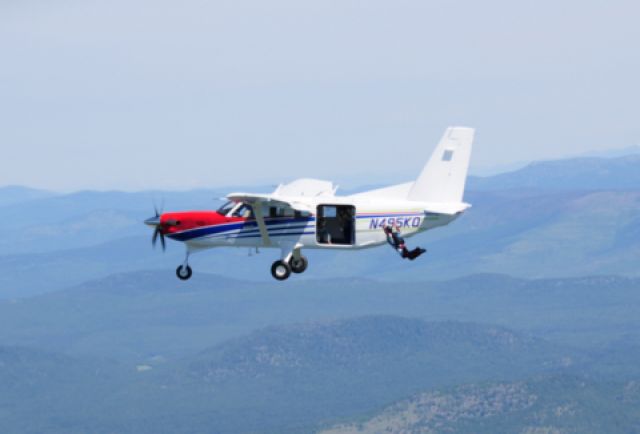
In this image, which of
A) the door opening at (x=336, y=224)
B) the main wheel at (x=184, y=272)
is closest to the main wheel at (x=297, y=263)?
the door opening at (x=336, y=224)

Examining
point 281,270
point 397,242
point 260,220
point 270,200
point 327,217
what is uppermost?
point 270,200

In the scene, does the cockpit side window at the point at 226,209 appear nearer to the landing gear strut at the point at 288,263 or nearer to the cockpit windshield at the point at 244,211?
the cockpit windshield at the point at 244,211

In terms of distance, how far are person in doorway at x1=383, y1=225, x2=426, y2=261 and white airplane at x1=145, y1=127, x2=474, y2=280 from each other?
214 mm

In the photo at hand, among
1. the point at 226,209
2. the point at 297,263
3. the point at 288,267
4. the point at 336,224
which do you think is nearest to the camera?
the point at 336,224

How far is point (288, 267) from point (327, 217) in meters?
3.46

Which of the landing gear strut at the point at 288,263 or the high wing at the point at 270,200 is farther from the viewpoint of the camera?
the landing gear strut at the point at 288,263

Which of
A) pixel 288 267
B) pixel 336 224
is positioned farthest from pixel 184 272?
pixel 336 224

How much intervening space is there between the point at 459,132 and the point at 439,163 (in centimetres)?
199

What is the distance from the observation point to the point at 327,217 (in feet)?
208

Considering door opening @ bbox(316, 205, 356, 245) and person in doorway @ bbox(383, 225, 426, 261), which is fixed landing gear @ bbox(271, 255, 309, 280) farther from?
person in doorway @ bbox(383, 225, 426, 261)

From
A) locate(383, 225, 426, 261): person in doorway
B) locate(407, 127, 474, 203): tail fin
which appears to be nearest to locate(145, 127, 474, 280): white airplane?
locate(407, 127, 474, 203): tail fin

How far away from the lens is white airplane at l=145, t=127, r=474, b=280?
63344mm

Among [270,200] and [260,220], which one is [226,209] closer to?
[260,220]

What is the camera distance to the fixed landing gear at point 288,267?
63812 mm
